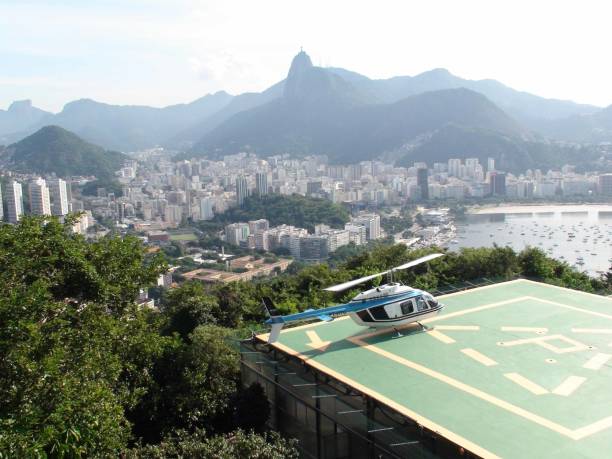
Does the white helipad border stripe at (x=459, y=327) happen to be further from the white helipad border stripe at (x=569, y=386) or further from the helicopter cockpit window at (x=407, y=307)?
the white helipad border stripe at (x=569, y=386)

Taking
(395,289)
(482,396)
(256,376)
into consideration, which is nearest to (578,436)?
(482,396)

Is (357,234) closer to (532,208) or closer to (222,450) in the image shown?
(532,208)

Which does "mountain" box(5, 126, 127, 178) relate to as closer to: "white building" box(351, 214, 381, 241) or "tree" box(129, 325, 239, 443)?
"white building" box(351, 214, 381, 241)

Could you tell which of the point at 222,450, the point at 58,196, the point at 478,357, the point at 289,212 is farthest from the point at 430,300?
the point at 58,196

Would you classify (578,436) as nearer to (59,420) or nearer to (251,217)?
(59,420)

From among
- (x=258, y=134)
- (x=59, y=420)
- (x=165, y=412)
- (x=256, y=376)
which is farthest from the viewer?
(x=258, y=134)

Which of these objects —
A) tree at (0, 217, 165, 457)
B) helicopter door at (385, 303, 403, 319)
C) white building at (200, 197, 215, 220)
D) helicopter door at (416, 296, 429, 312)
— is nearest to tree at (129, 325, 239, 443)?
tree at (0, 217, 165, 457)
